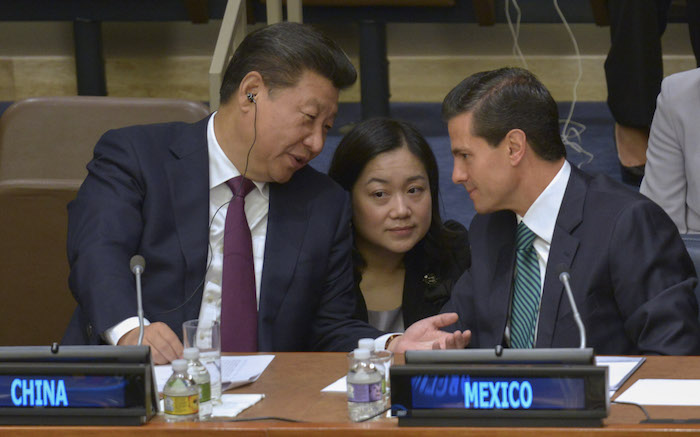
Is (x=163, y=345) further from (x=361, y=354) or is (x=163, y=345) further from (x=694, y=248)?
(x=694, y=248)

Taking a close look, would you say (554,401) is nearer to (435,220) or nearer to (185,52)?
(435,220)

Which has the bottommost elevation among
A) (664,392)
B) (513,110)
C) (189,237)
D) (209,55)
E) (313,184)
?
(664,392)

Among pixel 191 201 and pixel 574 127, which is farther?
pixel 574 127

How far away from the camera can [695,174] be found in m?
2.70

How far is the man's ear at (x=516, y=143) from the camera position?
2.20 metres

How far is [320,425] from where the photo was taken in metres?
1.49

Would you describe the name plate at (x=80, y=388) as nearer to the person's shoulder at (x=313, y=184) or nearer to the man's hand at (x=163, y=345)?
the man's hand at (x=163, y=345)

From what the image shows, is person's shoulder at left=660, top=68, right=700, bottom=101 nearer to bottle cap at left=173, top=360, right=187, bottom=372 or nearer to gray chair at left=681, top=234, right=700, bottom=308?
gray chair at left=681, top=234, right=700, bottom=308

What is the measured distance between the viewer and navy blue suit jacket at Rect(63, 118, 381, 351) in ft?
7.71

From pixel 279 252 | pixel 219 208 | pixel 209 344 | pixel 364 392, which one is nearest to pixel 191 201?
pixel 219 208

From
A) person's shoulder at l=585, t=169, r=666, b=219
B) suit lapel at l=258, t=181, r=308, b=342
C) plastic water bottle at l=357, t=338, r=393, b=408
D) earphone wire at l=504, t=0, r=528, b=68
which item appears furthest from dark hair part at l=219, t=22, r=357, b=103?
earphone wire at l=504, t=0, r=528, b=68

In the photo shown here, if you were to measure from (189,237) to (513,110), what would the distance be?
77cm

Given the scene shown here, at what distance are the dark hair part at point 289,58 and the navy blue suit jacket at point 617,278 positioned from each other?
59 cm

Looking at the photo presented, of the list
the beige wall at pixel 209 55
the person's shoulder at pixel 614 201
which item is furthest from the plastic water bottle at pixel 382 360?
the beige wall at pixel 209 55
